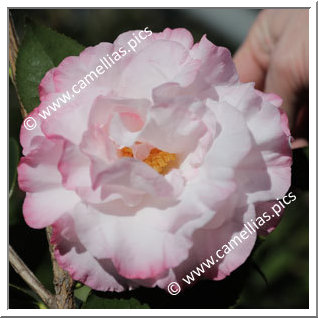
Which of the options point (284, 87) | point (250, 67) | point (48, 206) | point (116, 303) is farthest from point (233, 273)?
point (250, 67)

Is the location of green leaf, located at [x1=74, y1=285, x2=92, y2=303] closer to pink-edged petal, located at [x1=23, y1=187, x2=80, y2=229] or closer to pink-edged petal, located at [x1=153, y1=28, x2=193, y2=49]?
pink-edged petal, located at [x1=23, y1=187, x2=80, y2=229]

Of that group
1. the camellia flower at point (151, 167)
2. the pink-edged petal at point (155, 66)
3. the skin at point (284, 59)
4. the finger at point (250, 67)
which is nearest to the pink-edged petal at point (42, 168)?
the camellia flower at point (151, 167)

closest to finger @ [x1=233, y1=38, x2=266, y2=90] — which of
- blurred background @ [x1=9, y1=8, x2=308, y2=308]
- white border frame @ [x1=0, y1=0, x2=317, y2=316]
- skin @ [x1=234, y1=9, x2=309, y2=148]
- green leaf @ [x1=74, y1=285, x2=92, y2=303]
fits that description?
skin @ [x1=234, y1=9, x2=309, y2=148]

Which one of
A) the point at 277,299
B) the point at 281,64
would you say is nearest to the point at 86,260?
the point at 281,64

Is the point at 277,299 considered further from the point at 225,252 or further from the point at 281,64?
the point at 225,252

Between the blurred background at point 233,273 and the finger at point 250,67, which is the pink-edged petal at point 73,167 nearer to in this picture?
the blurred background at point 233,273

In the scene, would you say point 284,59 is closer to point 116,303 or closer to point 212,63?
point 212,63
